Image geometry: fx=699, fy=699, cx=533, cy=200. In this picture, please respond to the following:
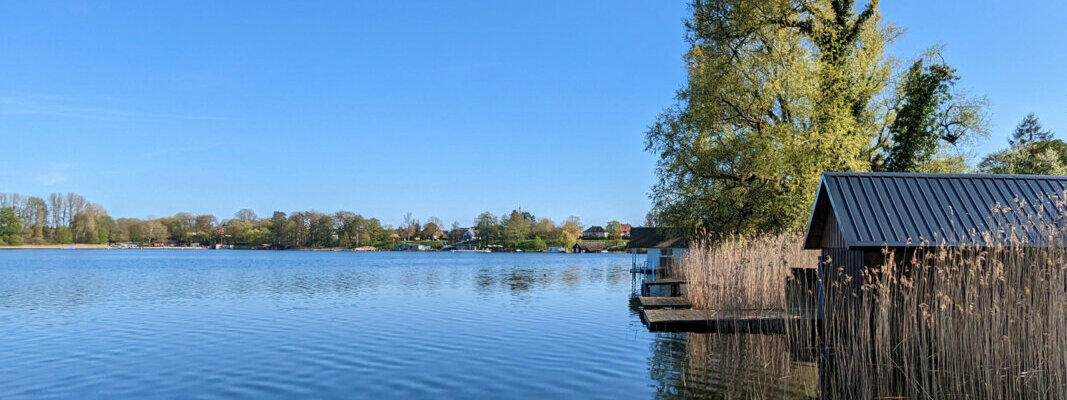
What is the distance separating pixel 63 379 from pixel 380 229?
132 m

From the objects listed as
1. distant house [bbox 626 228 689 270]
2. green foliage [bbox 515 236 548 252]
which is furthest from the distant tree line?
distant house [bbox 626 228 689 270]

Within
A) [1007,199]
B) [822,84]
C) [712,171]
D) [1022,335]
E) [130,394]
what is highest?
[822,84]

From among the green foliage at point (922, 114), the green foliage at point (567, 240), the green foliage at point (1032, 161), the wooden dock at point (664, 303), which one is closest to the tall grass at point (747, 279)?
the wooden dock at point (664, 303)

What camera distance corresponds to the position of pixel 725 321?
11461 millimetres

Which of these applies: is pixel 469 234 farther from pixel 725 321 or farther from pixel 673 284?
pixel 725 321

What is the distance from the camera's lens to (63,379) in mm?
9414

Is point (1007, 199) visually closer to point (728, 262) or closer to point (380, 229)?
point (728, 262)

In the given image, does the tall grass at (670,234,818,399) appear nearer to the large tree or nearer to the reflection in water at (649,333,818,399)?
the reflection in water at (649,333,818,399)

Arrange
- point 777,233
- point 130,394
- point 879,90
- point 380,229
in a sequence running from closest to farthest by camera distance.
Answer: point 130,394 < point 777,233 < point 879,90 < point 380,229

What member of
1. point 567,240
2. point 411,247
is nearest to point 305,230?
point 411,247

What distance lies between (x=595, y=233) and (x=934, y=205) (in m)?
150

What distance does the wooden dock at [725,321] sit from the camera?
36.7 ft

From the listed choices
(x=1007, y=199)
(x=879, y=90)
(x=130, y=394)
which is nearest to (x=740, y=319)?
(x=1007, y=199)

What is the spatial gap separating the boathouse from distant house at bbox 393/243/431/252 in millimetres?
128814
